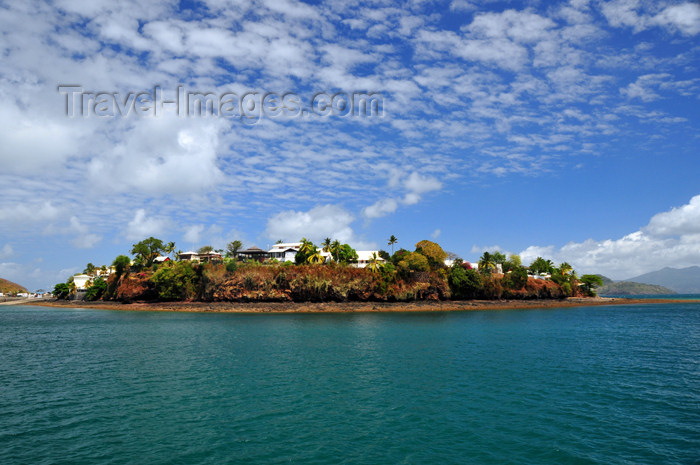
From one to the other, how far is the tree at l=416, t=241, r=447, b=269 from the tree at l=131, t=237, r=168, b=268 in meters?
87.4

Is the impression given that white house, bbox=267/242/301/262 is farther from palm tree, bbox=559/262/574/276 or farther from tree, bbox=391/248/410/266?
palm tree, bbox=559/262/574/276

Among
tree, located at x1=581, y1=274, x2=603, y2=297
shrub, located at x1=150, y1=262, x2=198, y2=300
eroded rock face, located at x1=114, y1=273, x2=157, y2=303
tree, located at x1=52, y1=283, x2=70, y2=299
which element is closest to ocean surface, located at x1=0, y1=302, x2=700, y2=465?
shrub, located at x1=150, y1=262, x2=198, y2=300

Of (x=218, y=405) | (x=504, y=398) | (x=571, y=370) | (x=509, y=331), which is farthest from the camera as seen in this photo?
(x=509, y=331)

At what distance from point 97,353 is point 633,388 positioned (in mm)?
46567

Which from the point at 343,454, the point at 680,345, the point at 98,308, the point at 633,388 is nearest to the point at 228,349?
the point at 343,454

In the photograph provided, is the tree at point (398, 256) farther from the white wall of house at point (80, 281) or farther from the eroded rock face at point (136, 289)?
the white wall of house at point (80, 281)

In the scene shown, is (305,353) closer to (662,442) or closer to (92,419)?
(92,419)

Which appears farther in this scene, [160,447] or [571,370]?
[571,370]

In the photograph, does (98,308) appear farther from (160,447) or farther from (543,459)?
(543,459)

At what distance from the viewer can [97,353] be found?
38.0m

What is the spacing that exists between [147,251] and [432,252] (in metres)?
93.0

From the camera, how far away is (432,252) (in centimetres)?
11475

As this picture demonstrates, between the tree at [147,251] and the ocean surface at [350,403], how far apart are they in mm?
84654

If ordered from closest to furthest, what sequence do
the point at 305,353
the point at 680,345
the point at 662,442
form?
the point at 662,442 < the point at 305,353 < the point at 680,345
